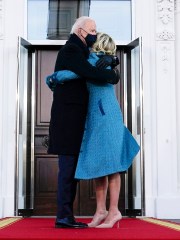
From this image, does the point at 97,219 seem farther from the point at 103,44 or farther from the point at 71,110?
the point at 103,44

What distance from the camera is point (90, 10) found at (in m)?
8.10

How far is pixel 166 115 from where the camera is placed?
7539 millimetres

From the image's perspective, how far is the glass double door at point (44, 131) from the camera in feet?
24.5

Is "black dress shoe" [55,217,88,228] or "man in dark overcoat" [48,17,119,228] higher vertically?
"man in dark overcoat" [48,17,119,228]

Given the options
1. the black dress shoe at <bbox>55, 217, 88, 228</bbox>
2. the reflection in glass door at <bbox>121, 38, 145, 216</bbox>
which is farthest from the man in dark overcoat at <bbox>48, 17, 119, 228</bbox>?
the reflection in glass door at <bbox>121, 38, 145, 216</bbox>

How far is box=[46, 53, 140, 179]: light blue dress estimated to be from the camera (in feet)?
14.0

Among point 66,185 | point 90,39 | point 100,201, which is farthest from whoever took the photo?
point 100,201

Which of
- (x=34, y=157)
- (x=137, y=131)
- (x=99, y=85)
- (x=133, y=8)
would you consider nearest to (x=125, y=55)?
(x=133, y=8)

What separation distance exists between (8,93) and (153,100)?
197cm

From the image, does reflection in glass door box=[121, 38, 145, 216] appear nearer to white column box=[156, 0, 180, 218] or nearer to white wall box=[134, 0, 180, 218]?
white wall box=[134, 0, 180, 218]

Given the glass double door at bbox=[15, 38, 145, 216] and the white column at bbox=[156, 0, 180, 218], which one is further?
the glass double door at bbox=[15, 38, 145, 216]

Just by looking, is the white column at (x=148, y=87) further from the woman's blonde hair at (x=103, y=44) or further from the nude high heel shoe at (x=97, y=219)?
the woman's blonde hair at (x=103, y=44)

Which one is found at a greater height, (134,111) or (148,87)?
(148,87)

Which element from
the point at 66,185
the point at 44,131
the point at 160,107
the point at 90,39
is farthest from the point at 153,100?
the point at 66,185
